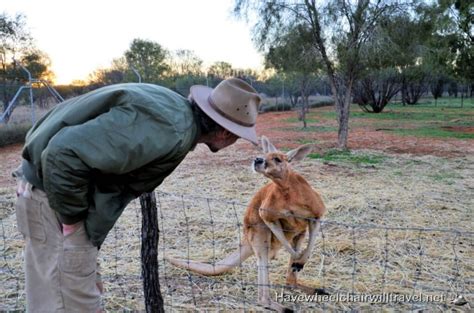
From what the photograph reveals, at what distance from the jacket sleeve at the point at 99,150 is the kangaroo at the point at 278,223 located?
5.51 ft

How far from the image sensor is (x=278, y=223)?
3.25 metres

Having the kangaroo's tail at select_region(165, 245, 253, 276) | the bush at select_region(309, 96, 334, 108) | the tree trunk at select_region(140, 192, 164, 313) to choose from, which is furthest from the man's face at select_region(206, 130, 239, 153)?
the bush at select_region(309, 96, 334, 108)

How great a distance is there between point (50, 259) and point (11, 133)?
42.9 feet

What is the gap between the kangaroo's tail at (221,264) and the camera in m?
3.40

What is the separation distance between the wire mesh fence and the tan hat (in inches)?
42.0

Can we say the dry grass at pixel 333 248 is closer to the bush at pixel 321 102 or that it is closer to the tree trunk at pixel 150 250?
the tree trunk at pixel 150 250

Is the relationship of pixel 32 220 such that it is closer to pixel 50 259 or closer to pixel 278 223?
pixel 50 259

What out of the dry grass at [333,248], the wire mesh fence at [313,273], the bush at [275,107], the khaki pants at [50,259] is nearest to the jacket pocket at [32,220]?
the khaki pants at [50,259]

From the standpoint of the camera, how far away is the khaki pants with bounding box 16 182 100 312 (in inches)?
69.9

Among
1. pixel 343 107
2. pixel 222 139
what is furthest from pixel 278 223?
pixel 343 107

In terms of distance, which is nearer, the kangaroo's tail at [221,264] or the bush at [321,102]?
the kangaroo's tail at [221,264]

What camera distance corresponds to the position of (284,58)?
11.6 m

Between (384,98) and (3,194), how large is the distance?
25959mm

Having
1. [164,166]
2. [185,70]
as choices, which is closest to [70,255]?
[164,166]
